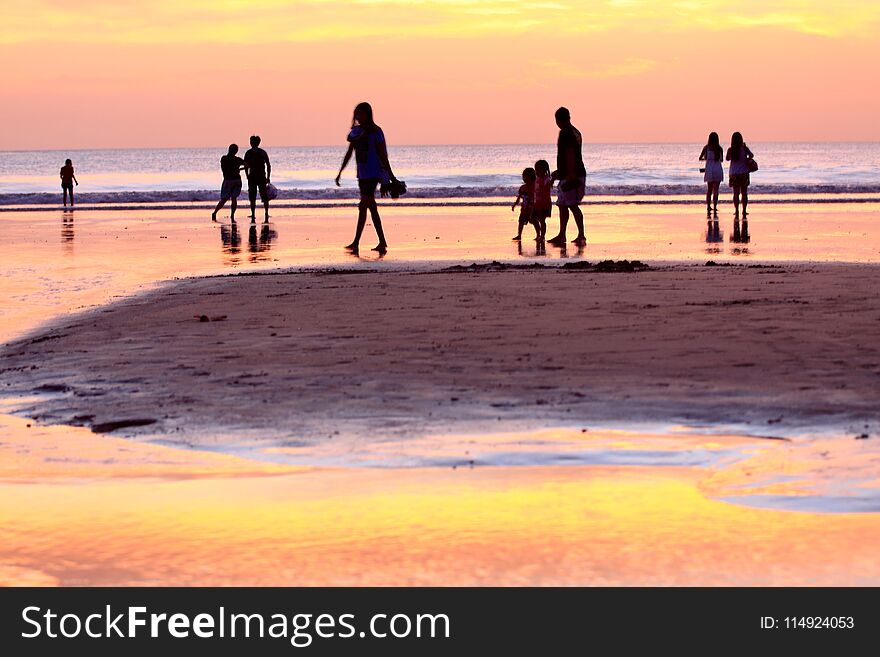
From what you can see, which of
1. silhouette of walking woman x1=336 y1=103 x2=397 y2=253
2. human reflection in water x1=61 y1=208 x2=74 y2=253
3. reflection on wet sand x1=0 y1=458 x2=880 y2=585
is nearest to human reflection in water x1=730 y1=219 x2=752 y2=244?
silhouette of walking woman x1=336 y1=103 x2=397 y2=253

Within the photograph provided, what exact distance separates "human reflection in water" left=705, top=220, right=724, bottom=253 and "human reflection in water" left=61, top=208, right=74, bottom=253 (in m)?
9.21

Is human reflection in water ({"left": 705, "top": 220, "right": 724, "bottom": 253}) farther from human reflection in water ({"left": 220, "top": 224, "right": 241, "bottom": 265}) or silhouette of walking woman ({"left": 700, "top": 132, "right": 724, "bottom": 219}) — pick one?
human reflection in water ({"left": 220, "top": 224, "right": 241, "bottom": 265})

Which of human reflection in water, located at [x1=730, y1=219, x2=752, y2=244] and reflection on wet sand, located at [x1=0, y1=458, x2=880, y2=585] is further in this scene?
human reflection in water, located at [x1=730, y1=219, x2=752, y2=244]

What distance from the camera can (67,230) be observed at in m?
28.0

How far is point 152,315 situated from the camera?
11961 millimetres

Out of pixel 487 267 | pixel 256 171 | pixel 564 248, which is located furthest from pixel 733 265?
pixel 256 171

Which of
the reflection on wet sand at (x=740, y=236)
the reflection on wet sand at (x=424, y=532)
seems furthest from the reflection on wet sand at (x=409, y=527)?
the reflection on wet sand at (x=740, y=236)

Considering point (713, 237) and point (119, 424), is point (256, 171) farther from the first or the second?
point (119, 424)

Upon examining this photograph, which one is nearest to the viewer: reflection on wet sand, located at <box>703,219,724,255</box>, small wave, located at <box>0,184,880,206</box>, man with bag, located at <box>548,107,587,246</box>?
reflection on wet sand, located at <box>703,219,724,255</box>

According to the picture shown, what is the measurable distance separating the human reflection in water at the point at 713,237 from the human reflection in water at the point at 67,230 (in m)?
9.21

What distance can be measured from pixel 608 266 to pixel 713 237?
7762 millimetres

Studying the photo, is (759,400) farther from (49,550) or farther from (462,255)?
(462,255)

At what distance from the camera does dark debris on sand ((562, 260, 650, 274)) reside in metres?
14.8

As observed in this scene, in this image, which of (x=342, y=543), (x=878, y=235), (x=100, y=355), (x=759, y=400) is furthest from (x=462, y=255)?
(x=342, y=543)
